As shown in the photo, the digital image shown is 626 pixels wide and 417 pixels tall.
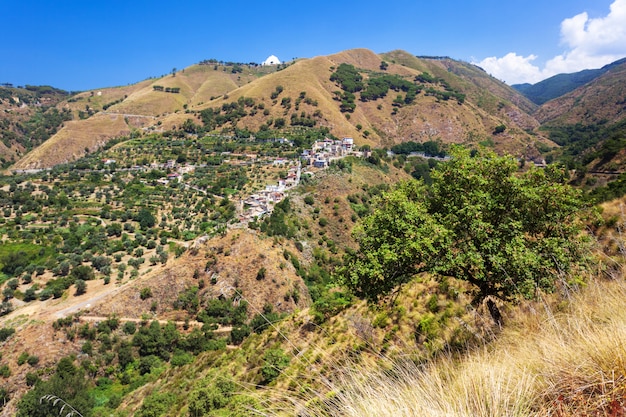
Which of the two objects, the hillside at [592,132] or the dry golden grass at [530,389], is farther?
the hillside at [592,132]

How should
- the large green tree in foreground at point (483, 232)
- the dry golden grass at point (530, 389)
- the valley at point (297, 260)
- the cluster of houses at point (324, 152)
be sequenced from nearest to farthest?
the dry golden grass at point (530, 389), the valley at point (297, 260), the large green tree in foreground at point (483, 232), the cluster of houses at point (324, 152)

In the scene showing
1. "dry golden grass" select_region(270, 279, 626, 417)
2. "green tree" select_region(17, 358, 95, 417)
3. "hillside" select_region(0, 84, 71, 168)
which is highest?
"hillside" select_region(0, 84, 71, 168)

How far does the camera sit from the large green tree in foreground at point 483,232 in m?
8.28

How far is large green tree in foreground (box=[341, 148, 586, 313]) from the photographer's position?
8.28 m

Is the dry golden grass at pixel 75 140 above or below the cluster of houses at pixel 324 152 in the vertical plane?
above

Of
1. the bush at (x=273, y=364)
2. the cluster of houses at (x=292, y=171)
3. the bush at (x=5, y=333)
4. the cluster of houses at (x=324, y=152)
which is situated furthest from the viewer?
the cluster of houses at (x=324, y=152)

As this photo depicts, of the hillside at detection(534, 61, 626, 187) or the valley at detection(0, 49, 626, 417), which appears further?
the hillside at detection(534, 61, 626, 187)

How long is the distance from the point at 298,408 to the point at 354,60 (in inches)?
8564

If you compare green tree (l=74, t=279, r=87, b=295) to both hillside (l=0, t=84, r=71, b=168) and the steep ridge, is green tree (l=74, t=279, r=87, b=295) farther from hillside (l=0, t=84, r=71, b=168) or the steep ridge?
the steep ridge

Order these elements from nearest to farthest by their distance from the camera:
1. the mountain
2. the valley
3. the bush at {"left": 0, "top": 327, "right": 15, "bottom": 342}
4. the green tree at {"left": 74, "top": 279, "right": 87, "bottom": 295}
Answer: the valley < the bush at {"left": 0, "top": 327, "right": 15, "bottom": 342} < the green tree at {"left": 74, "top": 279, "right": 87, "bottom": 295} < the mountain

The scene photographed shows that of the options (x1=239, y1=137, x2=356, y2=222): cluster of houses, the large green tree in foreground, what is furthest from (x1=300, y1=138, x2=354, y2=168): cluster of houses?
the large green tree in foreground

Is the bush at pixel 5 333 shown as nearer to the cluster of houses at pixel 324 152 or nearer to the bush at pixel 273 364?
the bush at pixel 273 364

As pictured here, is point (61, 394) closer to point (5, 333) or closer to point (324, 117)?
point (5, 333)

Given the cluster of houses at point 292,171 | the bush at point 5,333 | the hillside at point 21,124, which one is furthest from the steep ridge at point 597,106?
the hillside at point 21,124
